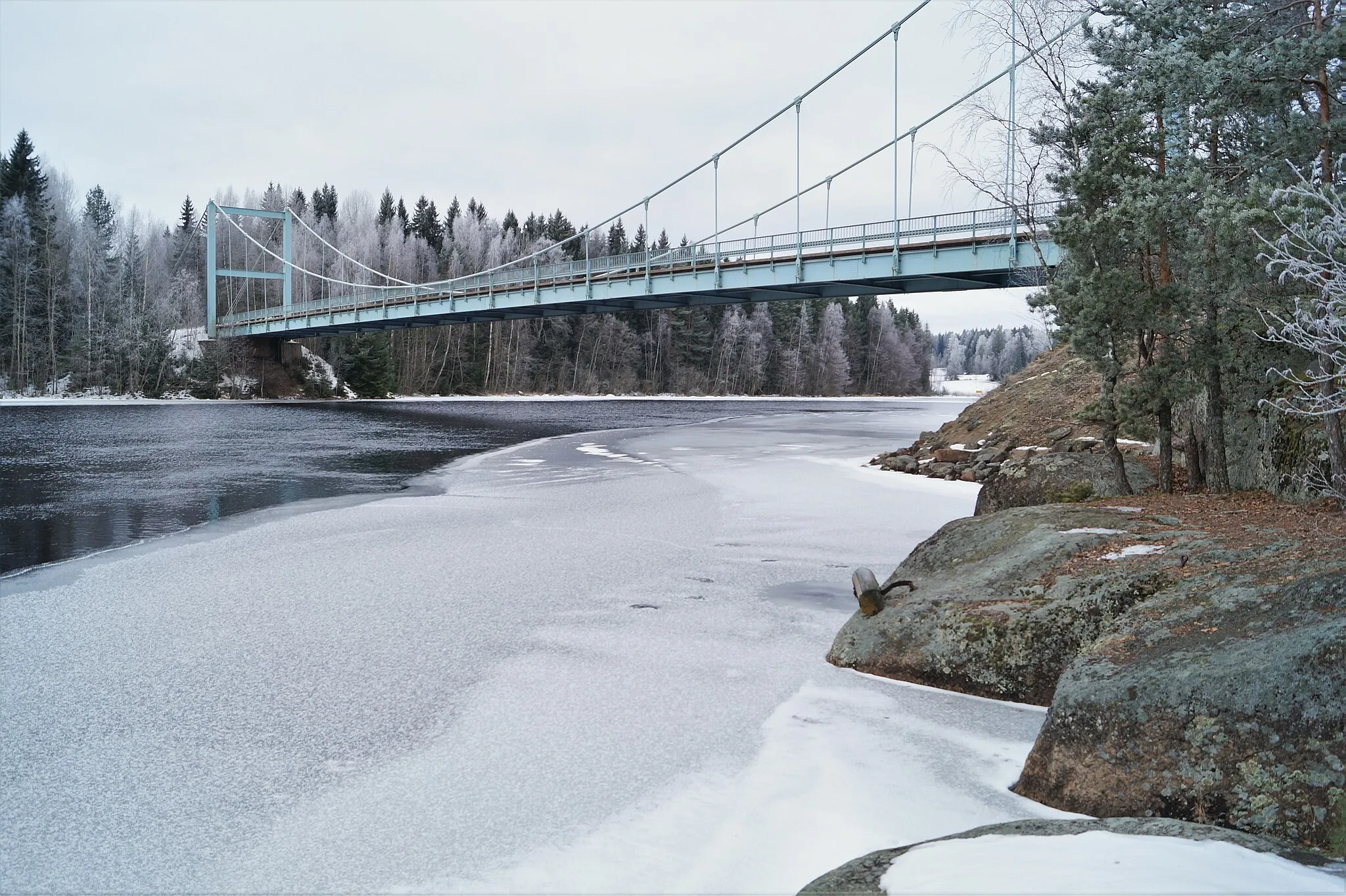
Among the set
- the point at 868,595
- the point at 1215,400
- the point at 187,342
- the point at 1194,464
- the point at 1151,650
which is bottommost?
the point at 868,595

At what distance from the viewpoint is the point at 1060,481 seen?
10445 millimetres

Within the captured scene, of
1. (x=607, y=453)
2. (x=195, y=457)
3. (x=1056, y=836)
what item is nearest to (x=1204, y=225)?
(x=1056, y=836)

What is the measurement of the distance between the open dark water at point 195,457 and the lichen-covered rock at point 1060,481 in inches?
371

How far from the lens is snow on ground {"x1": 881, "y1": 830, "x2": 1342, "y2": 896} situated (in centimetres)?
267

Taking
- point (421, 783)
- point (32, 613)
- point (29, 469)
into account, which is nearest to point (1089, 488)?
point (421, 783)

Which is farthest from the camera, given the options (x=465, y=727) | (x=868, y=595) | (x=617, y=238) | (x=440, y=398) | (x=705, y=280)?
(x=617, y=238)

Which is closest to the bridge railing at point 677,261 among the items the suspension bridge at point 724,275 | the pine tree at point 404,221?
the suspension bridge at point 724,275

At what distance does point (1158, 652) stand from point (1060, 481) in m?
6.52

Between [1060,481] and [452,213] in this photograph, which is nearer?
[1060,481]

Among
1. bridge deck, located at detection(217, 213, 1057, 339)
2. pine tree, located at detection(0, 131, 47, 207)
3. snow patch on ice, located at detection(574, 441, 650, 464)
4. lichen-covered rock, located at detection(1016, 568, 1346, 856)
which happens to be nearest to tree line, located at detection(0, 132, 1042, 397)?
pine tree, located at detection(0, 131, 47, 207)

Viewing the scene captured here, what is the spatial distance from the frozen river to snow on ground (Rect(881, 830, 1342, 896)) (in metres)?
0.70

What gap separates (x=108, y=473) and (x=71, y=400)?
3931cm

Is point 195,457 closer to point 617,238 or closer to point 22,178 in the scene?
point 22,178

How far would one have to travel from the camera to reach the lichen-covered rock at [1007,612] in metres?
5.40
